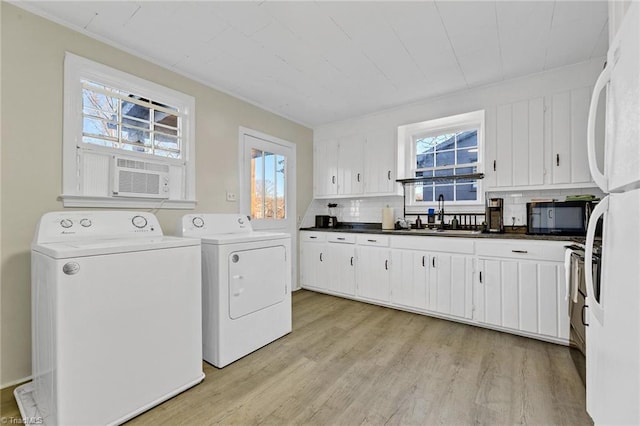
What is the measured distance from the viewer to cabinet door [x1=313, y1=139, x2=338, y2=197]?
13.4 ft

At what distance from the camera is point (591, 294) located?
106cm

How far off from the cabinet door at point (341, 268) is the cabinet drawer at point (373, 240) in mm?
144

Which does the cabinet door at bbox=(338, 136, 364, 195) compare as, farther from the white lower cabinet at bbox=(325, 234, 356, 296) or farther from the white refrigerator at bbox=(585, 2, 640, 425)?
the white refrigerator at bbox=(585, 2, 640, 425)

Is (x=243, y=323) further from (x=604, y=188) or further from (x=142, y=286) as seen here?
(x=604, y=188)

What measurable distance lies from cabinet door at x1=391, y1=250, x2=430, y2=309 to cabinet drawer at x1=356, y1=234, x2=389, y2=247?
15 cm

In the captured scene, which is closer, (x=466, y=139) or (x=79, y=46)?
(x=79, y=46)

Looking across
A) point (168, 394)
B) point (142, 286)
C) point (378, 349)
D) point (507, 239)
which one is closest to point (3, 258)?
point (142, 286)

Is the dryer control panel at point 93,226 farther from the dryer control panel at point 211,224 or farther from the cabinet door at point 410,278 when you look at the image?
the cabinet door at point 410,278

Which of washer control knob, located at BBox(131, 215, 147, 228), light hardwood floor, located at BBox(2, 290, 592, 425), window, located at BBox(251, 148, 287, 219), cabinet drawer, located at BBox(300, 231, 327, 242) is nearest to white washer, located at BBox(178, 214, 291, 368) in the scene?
light hardwood floor, located at BBox(2, 290, 592, 425)

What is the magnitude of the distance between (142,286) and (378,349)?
177cm

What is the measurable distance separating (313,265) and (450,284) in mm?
1757

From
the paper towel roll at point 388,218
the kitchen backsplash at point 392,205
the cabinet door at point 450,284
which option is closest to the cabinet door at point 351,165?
the kitchen backsplash at point 392,205

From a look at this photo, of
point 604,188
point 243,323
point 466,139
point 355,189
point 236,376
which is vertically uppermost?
point 466,139

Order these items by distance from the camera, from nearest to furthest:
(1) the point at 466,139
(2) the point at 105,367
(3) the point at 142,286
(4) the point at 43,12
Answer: (2) the point at 105,367 → (3) the point at 142,286 → (4) the point at 43,12 → (1) the point at 466,139
